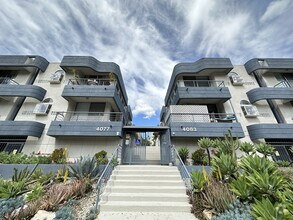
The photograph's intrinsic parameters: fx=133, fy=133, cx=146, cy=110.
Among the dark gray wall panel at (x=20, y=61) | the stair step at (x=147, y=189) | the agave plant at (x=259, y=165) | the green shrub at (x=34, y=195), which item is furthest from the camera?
the dark gray wall panel at (x=20, y=61)

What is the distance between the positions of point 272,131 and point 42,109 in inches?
824

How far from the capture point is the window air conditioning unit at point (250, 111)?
1295cm

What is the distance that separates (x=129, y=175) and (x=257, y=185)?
17.3 feet

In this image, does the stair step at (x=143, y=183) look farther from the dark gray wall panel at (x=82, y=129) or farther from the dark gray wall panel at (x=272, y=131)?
the dark gray wall panel at (x=272, y=131)

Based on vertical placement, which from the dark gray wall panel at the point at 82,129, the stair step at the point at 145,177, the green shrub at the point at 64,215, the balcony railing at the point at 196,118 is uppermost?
the balcony railing at the point at 196,118

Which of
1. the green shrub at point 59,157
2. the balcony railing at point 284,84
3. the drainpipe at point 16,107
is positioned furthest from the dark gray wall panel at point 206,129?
the drainpipe at point 16,107

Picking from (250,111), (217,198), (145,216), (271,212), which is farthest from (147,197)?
(250,111)

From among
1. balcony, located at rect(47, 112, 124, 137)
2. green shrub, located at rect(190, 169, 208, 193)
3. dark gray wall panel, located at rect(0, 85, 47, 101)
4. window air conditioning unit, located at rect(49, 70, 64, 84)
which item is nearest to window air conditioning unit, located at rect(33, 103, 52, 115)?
dark gray wall panel, located at rect(0, 85, 47, 101)

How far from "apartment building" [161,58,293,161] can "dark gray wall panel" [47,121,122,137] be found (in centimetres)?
494

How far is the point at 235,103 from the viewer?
13.8m

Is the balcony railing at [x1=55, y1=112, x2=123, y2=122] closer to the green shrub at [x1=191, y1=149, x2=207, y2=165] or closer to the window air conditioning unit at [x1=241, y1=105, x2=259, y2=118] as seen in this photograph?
the green shrub at [x1=191, y1=149, x2=207, y2=165]

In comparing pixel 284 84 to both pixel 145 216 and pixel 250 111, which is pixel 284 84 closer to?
pixel 250 111

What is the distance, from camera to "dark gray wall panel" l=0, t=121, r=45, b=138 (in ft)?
36.4

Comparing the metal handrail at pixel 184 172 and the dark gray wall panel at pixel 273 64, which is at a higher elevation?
the dark gray wall panel at pixel 273 64
